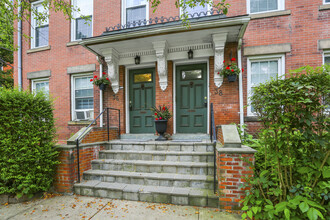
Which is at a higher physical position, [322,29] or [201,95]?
[322,29]

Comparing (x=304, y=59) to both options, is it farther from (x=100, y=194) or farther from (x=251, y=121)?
(x=100, y=194)

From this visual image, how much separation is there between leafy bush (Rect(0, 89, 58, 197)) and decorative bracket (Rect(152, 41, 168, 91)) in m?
3.06

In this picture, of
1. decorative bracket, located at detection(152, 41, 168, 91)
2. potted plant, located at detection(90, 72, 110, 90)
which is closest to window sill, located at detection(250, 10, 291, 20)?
decorative bracket, located at detection(152, 41, 168, 91)

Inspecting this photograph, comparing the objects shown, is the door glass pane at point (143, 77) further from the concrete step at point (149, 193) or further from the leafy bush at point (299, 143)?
the leafy bush at point (299, 143)

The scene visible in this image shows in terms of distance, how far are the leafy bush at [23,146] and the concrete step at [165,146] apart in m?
1.41

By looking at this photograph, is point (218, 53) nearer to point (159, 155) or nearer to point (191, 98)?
point (191, 98)

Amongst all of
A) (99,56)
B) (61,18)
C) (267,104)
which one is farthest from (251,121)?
(61,18)

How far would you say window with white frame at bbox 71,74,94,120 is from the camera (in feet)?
19.2

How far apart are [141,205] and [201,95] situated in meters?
3.42

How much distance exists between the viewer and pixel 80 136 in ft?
11.9

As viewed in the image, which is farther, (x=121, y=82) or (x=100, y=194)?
(x=121, y=82)

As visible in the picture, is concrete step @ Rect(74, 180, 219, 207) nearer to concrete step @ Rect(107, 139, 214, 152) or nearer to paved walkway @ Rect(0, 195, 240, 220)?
paved walkway @ Rect(0, 195, 240, 220)

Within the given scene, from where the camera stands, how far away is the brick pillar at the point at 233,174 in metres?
2.53

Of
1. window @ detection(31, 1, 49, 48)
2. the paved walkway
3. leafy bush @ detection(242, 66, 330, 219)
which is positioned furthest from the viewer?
window @ detection(31, 1, 49, 48)
